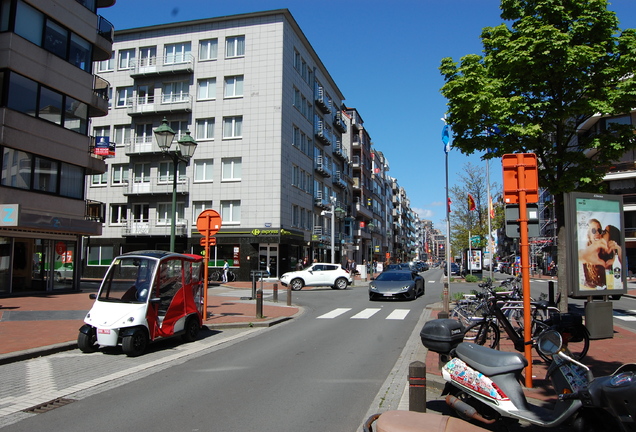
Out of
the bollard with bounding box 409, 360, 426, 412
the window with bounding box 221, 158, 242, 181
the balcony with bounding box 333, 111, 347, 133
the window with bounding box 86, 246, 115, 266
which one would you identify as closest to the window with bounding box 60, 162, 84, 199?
the window with bounding box 221, 158, 242, 181

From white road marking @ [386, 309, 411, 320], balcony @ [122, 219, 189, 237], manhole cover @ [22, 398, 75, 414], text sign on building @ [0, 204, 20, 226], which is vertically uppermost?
balcony @ [122, 219, 189, 237]

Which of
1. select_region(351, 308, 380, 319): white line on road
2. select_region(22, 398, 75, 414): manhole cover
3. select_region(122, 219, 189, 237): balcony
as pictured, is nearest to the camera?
select_region(22, 398, 75, 414): manhole cover

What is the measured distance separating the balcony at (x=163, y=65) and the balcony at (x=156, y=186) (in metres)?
8.54

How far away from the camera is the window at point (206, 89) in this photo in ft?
131

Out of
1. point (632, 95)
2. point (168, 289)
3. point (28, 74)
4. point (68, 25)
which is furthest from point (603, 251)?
point (68, 25)

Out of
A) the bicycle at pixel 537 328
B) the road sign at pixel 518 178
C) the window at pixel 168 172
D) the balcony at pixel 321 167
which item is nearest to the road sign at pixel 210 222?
the bicycle at pixel 537 328

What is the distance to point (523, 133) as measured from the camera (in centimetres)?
1122

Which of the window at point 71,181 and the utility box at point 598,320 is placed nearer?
the utility box at point 598,320

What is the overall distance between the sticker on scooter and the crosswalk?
10.3 m

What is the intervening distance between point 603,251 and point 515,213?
11.6ft

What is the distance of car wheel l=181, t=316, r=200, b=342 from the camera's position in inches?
431

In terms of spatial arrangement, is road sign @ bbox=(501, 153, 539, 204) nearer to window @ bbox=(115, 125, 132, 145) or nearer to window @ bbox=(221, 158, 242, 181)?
window @ bbox=(221, 158, 242, 181)

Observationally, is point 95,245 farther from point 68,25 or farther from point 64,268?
point 68,25

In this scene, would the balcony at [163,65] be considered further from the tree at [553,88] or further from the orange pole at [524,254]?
the orange pole at [524,254]
